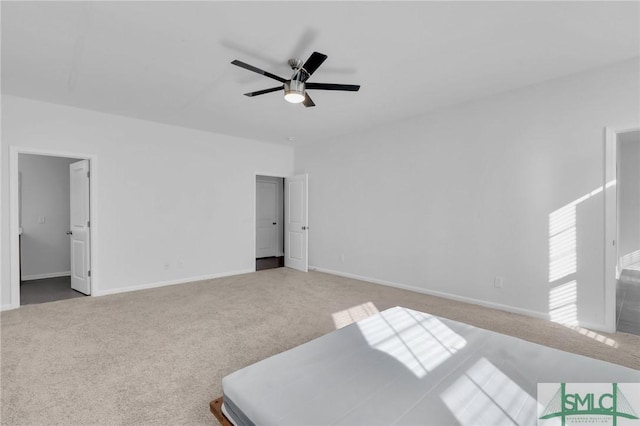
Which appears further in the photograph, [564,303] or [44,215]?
[44,215]

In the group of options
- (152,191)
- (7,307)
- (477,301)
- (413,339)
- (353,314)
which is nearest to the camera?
(413,339)

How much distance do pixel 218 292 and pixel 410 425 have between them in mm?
3929

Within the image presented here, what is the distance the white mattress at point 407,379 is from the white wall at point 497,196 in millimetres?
2137

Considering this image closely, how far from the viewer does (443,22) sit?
2322 millimetres

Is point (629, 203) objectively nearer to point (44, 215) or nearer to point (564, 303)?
point (564, 303)

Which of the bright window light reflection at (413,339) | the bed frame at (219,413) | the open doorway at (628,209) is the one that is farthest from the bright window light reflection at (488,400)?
the open doorway at (628,209)

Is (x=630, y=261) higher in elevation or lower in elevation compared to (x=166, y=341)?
higher

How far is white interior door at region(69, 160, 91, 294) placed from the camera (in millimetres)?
4438

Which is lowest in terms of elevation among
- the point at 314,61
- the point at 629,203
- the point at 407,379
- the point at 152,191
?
the point at 407,379

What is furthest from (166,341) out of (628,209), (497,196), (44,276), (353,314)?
(628,209)

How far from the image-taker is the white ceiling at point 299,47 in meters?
2.21

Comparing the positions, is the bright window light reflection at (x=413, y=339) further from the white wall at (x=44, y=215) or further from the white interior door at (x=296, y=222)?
the white wall at (x=44, y=215)

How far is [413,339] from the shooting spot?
1.83 metres

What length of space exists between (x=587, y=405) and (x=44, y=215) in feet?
25.0
